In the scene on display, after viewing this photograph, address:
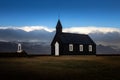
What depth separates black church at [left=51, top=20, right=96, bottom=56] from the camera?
6067cm

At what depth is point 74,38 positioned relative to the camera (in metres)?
64.1

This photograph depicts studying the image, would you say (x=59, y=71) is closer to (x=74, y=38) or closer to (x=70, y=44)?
(x=70, y=44)

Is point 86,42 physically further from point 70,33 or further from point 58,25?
point 58,25

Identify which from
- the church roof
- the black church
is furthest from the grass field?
the church roof

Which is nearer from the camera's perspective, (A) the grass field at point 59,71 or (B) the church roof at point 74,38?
(A) the grass field at point 59,71

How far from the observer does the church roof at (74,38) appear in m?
61.5

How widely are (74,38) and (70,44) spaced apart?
293 centimetres

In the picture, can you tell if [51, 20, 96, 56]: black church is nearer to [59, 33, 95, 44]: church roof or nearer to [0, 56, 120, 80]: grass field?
[59, 33, 95, 44]: church roof

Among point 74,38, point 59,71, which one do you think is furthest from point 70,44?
point 59,71

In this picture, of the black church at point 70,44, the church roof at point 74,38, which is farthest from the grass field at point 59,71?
the church roof at point 74,38

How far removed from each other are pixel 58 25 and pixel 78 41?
23.7 ft

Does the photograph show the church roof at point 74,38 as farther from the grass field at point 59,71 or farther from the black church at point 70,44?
the grass field at point 59,71

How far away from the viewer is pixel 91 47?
66750 millimetres

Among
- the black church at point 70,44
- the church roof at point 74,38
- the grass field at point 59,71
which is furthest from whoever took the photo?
the church roof at point 74,38
